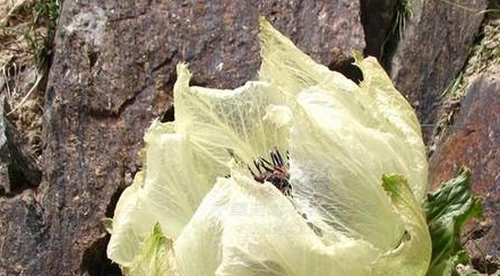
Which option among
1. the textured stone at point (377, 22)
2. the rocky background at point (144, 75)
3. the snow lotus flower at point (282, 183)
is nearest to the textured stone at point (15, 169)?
the rocky background at point (144, 75)

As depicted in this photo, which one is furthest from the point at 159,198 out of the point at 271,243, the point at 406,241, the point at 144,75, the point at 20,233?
the point at 20,233

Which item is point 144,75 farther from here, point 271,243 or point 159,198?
point 271,243

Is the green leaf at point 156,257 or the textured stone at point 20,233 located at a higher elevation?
the green leaf at point 156,257

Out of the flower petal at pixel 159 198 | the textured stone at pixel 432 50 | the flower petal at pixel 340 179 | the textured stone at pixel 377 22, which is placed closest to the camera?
the flower petal at pixel 340 179

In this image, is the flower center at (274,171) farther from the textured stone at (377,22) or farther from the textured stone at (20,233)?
the textured stone at (20,233)

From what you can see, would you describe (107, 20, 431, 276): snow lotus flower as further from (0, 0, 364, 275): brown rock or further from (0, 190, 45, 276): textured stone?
(0, 190, 45, 276): textured stone

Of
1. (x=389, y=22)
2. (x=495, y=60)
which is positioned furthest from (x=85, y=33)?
(x=495, y=60)

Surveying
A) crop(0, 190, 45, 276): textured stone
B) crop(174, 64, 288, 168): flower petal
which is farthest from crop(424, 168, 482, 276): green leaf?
crop(0, 190, 45, 276): textured stone

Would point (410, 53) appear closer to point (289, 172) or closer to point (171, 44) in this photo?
point (171, 44)
